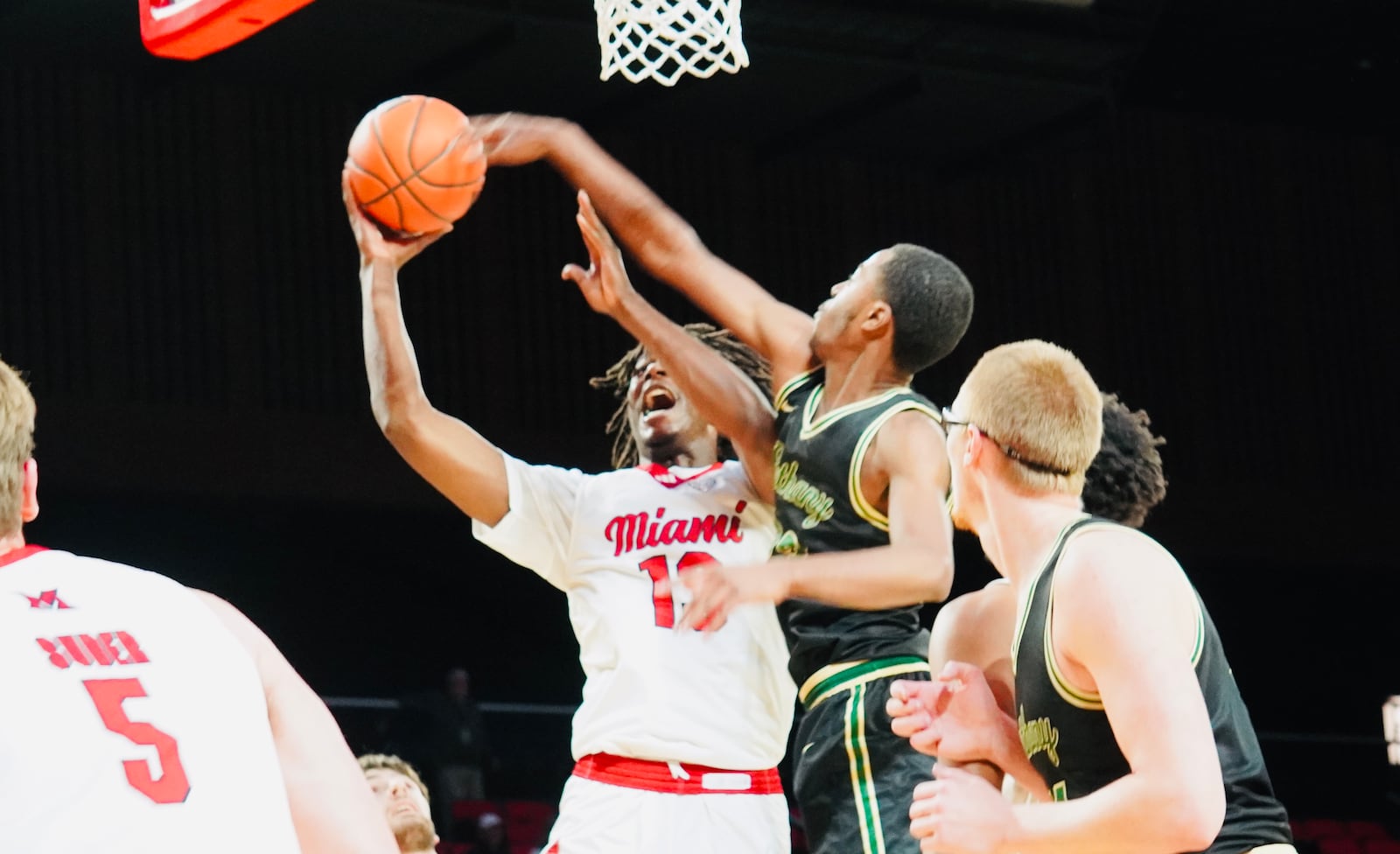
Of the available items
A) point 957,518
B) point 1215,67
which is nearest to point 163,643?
point 957,518

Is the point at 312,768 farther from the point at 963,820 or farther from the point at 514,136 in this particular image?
the point at 514,136

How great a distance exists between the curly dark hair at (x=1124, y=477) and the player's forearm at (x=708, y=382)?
3.08 ft

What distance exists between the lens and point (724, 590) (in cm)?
349

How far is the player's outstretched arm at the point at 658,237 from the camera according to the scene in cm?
459

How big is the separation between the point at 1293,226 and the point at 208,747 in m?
12.6

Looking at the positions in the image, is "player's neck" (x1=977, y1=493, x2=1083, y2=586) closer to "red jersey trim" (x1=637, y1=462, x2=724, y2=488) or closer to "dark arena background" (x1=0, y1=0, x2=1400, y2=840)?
"red jersey trim" (x1=637, y1=462, x2=724, y2=488)

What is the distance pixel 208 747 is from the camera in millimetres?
2457

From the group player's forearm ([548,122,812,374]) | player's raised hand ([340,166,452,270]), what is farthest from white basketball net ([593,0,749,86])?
player's raised hand ([340,166,452,270])

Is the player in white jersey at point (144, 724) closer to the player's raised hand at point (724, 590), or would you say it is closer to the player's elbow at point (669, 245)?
the player's raised hand at point (724, 590)

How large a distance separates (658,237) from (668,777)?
1372 millimetres

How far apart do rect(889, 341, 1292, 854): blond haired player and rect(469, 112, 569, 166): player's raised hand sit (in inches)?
64.7

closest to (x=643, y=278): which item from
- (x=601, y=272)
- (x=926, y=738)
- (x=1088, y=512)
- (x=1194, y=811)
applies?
(x=601, y=272)

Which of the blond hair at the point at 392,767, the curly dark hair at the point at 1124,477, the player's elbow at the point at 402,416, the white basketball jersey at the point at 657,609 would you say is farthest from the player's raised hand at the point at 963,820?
the blond hair at the point at 392,767

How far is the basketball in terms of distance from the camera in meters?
4.43
